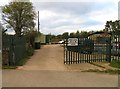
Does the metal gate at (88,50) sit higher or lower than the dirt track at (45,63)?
higher

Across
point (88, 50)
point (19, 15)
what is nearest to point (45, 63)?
point (88, 50)

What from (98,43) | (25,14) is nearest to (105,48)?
(98,43)

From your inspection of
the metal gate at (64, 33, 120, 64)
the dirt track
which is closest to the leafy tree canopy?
the dirt track

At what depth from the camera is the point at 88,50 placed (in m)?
23.3

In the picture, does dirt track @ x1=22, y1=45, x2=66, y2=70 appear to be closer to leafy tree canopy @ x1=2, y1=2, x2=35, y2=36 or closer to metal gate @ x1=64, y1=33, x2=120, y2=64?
metal gate @ x1=64, y1=33, x2=120, y2=64

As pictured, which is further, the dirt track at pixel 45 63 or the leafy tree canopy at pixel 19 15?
the leafy tree canopy at pixel 19 15

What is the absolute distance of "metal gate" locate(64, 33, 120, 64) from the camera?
2241cm

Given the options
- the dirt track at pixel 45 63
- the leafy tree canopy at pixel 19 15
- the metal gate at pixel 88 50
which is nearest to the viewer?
the dirt track at pixel 45 63

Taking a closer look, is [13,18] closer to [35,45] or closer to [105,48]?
[35,45]

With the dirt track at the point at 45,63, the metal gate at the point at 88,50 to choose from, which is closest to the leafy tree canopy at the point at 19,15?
the dirt track at the point at 45,63

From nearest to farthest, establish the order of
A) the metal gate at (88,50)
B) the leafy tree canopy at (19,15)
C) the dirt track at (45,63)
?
the dirt track at (45,63) < the metal gate at (88,50) < the leafy tree canopy at (19,15)

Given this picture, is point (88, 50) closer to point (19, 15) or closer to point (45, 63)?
point (45, 63)

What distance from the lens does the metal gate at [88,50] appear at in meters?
22.4

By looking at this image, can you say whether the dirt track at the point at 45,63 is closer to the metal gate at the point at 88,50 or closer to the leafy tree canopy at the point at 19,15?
the metal gate at the point at 88,50
